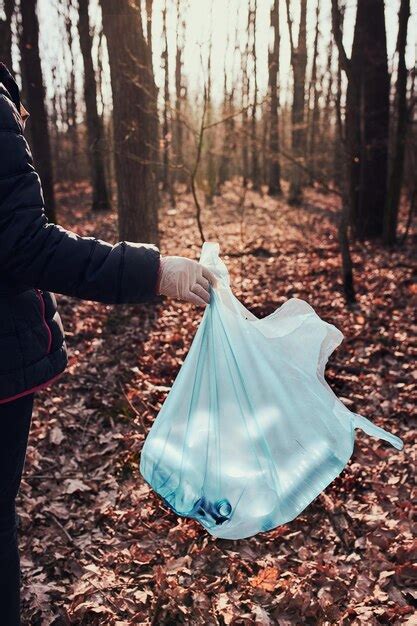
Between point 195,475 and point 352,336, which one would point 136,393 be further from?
point 195,475

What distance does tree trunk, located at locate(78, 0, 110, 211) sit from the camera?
12.1 metres

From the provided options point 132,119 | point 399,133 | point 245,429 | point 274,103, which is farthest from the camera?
point 274,103

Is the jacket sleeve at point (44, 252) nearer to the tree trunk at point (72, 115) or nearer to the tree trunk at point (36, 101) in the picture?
the tree trunk at point (36, 101)

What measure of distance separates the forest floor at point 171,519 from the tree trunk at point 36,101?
4470mm

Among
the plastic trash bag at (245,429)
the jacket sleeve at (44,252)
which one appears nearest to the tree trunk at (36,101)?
the plastic trash bag at (245,429)

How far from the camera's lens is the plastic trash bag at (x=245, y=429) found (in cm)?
190

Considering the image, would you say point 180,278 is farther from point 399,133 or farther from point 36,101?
point 36,101

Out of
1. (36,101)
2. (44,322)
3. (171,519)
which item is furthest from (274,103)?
(44,322)

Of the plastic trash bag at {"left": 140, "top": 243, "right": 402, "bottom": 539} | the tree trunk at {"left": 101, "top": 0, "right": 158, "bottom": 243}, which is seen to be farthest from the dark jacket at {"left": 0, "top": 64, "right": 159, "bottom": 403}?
the tree trunk at {"left": 101, "top": 0, "right": 158, "bottom": 243}

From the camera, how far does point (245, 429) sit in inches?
78.1

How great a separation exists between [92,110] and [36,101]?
15.4ft

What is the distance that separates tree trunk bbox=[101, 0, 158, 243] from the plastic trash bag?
4358mm

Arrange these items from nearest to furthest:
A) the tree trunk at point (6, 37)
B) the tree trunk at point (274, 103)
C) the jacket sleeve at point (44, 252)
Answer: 1. the jacket sleeve at point (44, 252)
2. the tree trunk at point (6, 37)
3. the tree trunk at point (274, 103)

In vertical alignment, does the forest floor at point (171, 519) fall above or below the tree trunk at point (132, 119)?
below
